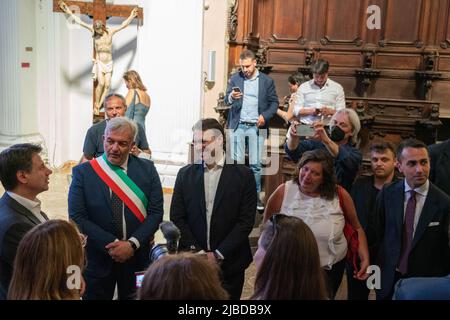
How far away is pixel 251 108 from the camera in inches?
233

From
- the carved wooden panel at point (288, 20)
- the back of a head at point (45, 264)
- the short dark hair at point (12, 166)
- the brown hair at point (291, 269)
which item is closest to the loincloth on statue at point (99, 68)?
the carved wooden panel at point (288, 20)

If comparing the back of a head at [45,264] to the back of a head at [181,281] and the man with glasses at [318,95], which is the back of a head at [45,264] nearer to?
the back of a head at [181,281]

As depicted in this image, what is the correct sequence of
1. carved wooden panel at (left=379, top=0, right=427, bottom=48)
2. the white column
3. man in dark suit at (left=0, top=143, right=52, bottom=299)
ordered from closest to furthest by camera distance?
man in dark suit at (left=0, top=143, right=52, bottom=299)
carved wooden panel at (left=379, top=0, right=427, bottom=48)
the white column

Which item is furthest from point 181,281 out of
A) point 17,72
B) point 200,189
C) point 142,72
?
point 17,72

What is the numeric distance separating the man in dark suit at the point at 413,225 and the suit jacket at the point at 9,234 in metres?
1.69

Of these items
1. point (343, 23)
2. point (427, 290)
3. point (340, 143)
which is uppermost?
point (343, 23)

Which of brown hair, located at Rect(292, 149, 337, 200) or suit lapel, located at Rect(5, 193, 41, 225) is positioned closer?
suit lapel, located at Rect(5, 193, 41, 225)

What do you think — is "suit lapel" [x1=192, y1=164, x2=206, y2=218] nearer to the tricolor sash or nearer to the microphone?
the tricolor sash

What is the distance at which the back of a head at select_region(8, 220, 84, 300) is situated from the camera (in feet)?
5.98

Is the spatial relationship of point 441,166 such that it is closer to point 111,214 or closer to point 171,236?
point 171,236

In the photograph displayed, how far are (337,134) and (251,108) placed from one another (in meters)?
2.73

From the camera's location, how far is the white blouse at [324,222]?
2846 mm

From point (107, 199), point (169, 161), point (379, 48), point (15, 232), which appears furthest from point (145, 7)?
point (15, 232)

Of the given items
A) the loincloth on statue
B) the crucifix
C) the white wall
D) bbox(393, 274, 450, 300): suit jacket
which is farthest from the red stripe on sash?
the loincloth on statue
